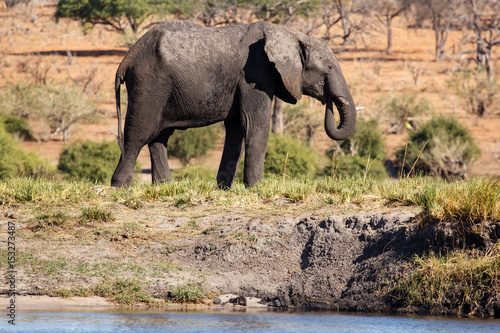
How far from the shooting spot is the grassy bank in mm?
6289

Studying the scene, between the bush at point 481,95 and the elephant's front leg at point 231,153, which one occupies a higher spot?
the bush at point 481,95

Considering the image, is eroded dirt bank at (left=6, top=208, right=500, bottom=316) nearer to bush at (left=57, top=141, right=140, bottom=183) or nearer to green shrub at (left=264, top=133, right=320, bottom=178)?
green shrub at (left=264, top=133, right=320, bottom=178)

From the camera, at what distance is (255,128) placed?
8.80 meters

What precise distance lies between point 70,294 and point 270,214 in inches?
90.8

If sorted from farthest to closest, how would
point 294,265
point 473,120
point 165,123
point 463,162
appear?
1. point 473,120
2. point 463,162
3. point 165,123
4. point 294,265

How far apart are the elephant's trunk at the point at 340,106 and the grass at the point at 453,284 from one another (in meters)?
3.09

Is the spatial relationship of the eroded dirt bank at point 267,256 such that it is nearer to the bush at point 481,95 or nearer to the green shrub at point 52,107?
the green shrub at point 52,107

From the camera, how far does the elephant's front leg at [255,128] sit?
8.76m

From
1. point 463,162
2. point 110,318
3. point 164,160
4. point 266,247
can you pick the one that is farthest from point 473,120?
point 110,318

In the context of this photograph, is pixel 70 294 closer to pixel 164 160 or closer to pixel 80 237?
pixel 80 237

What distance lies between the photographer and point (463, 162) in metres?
20.9

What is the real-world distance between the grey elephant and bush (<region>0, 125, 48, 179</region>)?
28.3 ft

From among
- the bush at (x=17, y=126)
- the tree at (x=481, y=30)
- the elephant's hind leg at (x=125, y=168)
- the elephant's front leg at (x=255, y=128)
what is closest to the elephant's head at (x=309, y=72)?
the elephant's front leg at (x=255, y=128)

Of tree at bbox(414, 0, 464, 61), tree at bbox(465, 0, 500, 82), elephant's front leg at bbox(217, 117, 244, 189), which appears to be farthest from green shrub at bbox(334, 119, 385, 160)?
tree at bbox(414, 0, 464, 61)
